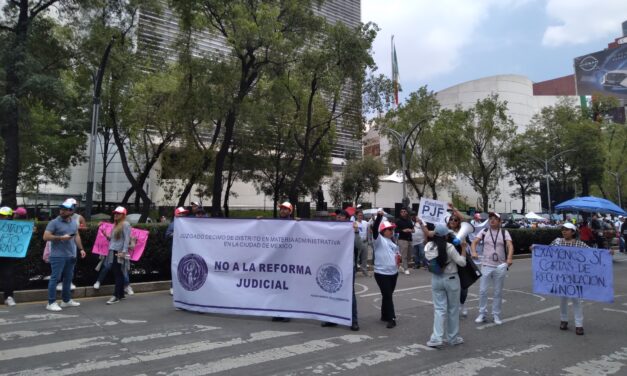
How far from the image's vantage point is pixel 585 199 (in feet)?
54.8

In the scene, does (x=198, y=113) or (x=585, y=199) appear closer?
(x=585, y=199)

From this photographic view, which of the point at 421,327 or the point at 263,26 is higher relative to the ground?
the point at 263,26

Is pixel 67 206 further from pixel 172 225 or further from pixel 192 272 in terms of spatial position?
pixel 192 272

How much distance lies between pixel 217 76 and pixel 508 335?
15.4 meters

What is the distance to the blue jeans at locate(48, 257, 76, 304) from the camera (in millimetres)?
7723

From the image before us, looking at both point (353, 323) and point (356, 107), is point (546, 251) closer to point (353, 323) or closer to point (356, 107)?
point (353, 323)

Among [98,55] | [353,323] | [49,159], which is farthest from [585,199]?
[49,159]

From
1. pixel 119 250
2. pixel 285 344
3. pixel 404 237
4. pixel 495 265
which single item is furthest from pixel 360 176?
pixel 285 344

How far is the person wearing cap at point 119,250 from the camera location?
8.62m

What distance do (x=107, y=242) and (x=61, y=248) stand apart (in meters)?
1.77

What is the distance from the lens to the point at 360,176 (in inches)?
2060

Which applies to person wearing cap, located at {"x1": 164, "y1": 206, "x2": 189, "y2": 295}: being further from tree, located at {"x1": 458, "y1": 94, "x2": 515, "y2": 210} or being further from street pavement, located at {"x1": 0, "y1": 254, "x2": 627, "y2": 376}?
tree, located at {"x1": 458, "y1": 94, "x2": 515, "y2": 210}

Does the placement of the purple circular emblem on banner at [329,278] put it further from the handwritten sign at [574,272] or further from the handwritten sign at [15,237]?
the handwritten sign at [15,237]

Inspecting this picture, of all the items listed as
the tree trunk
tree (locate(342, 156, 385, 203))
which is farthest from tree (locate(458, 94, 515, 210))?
the tree trunk
